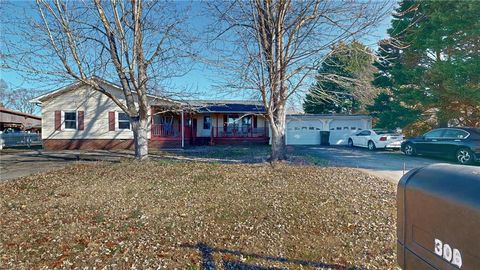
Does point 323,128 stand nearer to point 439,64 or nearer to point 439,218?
point 439,64

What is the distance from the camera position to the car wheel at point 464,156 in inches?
388

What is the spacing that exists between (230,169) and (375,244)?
221 inches

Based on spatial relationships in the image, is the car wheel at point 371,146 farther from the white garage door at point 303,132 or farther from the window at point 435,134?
the white garage door at point 303,132

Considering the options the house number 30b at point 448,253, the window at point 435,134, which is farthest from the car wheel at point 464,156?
the house number 30b at point 448,253

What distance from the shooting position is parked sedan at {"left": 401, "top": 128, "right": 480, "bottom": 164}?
32.3ft

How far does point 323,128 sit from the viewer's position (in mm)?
21094

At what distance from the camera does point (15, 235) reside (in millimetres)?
3852

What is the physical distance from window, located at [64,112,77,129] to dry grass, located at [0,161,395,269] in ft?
37.1

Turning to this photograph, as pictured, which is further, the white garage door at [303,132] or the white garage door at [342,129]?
the white garage door at [303,132]

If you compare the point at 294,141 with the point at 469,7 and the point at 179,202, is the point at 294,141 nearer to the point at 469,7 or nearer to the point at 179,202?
the point at 469,7

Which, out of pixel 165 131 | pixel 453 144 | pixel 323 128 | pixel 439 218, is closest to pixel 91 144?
pixel 165 131

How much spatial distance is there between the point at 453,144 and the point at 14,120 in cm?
4211

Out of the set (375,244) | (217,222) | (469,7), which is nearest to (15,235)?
(217,222)

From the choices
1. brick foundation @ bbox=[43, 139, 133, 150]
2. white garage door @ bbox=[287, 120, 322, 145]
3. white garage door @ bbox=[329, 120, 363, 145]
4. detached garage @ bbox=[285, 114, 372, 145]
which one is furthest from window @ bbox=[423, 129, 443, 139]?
brick foundation @ bbox=[43, 139, 133, 150]
